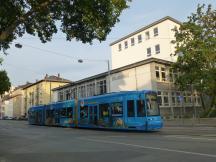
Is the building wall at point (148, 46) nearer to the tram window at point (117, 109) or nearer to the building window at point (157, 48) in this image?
the building window at point (157, 48)

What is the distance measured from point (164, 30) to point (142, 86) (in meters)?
11.6

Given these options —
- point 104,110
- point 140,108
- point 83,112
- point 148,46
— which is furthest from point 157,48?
point 140,108

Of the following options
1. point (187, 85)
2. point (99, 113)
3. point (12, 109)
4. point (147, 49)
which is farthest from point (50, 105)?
point (12, 109)

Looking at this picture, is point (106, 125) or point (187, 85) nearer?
point (106, 125)

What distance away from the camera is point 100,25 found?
12.6 m

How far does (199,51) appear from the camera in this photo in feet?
119

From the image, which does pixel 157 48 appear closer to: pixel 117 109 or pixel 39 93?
pixel 117 109

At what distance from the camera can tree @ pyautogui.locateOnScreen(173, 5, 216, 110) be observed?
35.8 meters

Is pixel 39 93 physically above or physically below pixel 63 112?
above

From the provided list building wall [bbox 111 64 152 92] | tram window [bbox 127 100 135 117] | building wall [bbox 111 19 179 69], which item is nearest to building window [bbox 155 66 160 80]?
building wall [bbox 111 64 152 92]

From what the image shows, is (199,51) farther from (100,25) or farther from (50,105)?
(100,25)

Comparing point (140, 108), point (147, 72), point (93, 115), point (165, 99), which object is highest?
point (147, 72)

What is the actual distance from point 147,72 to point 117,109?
2014cm

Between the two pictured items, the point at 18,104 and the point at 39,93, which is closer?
the point at 39,93
